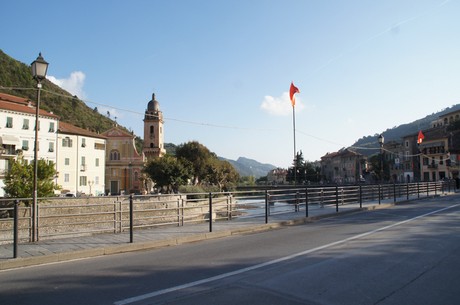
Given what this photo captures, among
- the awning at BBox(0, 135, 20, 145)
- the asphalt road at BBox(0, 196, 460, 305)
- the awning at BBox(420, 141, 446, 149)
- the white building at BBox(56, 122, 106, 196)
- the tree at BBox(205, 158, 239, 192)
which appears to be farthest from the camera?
the awning at BBox(420, 141, 446, 149)

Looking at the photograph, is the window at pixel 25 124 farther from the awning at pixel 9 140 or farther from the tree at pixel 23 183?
the tree at pixel 23 183

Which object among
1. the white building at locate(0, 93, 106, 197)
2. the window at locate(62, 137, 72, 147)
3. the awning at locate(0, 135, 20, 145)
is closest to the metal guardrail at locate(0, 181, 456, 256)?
the awning at locate(0, 135, 20, 145)

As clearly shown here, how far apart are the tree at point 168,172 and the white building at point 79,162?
1543 cm

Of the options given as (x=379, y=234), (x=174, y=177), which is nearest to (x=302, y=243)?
(x=379, y=234)

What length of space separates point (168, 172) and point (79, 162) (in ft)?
67.8

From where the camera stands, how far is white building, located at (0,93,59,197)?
53625mm

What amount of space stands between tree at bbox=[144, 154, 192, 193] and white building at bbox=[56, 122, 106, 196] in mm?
15428

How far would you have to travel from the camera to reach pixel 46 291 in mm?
5801

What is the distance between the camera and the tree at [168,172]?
189 ft

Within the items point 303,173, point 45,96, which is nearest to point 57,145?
point 45,96

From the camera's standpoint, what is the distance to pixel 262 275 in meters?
6.60

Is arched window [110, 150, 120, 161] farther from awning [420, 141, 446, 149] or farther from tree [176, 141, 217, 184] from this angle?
awning [420, 141, 446, 149]

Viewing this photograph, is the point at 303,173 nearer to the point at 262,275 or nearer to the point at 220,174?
the point at 220,174

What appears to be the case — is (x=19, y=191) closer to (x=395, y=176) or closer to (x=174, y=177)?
(x=174, y=177)
